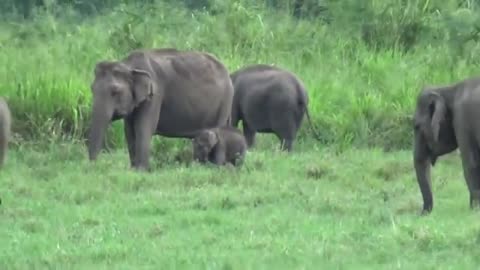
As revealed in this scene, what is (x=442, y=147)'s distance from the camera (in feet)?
36.5

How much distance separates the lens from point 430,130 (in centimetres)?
1095

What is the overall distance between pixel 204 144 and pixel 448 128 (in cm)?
342

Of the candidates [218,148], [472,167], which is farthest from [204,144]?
[472,167]

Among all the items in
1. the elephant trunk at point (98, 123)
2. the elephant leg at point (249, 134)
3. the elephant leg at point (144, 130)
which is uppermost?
the elephant trunk at point (98, 123)

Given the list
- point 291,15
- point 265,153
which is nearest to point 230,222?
point 265,153

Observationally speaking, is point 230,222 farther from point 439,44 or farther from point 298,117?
point 439,44

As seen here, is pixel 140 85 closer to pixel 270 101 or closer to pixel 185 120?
pixel 185 120

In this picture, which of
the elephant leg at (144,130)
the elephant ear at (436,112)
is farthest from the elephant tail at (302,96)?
the elephant ear at (436,112)

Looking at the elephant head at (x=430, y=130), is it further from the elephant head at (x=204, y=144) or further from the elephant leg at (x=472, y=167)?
the elephant head at (x=204, y=144)

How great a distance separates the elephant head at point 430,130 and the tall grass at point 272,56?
4.45 m

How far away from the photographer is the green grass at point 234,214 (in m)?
9.09

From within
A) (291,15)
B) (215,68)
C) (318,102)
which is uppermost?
(215,68)

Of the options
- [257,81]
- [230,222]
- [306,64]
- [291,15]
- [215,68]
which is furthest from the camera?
[291,15]

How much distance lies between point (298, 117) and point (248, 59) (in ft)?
12.4
